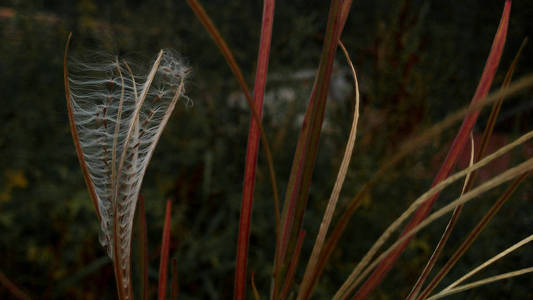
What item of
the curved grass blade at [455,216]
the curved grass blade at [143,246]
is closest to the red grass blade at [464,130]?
the curved grass blade at [455,216]

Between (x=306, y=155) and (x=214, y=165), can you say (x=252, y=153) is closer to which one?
(x=306, y=155)

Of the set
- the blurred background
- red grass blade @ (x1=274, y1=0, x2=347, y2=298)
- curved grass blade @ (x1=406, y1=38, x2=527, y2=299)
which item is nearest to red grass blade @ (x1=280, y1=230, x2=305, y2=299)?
red grass blade @ (x1=274, y1=0, x2=347, y2=298)

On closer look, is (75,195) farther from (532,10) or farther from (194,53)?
Result: (532,10)

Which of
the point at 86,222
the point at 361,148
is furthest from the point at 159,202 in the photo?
the point at 361,148

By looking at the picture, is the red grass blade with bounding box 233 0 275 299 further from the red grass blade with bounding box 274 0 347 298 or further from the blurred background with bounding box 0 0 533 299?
the blurred background with bounding box 0 0 533 299

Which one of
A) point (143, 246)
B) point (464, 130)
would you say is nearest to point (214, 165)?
point (143, 246)
